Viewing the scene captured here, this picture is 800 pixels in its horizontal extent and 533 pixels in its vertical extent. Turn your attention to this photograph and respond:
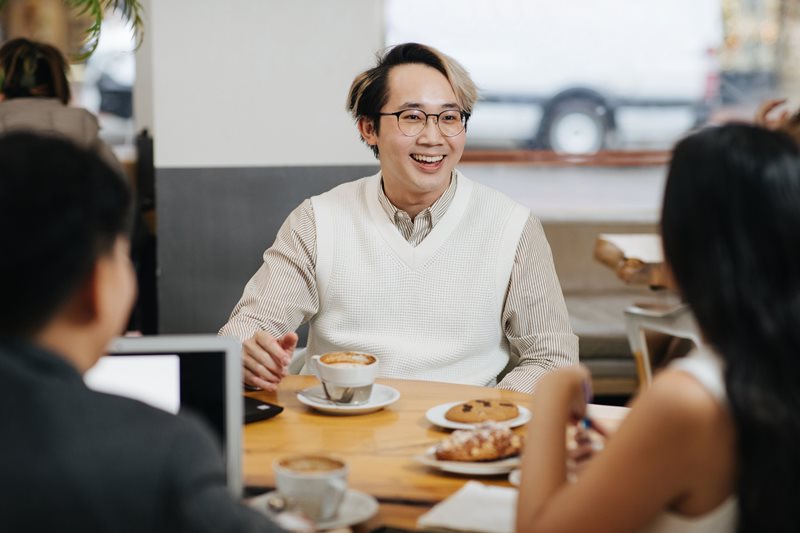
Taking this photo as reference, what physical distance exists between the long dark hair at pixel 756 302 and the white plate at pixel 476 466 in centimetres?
42

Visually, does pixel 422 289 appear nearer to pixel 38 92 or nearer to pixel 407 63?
pixel 407 63

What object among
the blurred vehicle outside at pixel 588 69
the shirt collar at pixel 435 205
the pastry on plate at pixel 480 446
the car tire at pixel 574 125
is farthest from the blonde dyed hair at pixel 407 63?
the car tire at pixel 574 125

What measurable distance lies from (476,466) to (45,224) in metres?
0.77

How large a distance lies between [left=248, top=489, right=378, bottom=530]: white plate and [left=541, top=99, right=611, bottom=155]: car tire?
15.9 feet

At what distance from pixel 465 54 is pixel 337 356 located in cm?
414

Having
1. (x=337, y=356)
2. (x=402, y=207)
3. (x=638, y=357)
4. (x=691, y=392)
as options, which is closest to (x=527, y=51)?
(x=638, y=357)

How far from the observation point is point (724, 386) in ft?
3.39

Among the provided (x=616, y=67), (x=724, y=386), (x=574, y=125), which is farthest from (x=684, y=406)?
(x=616, y=67)

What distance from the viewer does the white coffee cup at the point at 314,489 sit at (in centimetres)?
120

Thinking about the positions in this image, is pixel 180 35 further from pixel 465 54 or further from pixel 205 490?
pixel 205 490

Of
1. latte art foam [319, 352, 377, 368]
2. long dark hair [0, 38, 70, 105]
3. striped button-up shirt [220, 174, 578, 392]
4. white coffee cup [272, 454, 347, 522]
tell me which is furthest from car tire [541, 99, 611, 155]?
white coffee cup [272, 454, 347, 522]

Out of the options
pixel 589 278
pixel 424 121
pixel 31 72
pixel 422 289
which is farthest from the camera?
pixel 589 278

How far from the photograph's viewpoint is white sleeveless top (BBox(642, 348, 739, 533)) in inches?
41.4

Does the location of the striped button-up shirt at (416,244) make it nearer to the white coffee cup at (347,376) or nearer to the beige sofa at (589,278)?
the white coffee cup at (347,376)
